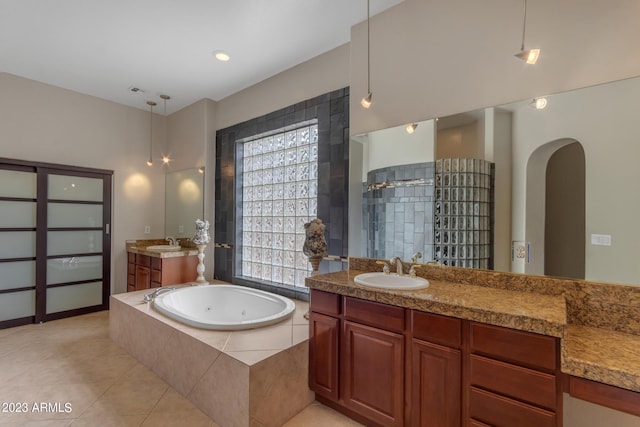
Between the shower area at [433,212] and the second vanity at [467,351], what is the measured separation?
0.16 meters

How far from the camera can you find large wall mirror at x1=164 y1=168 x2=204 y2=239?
4.24m

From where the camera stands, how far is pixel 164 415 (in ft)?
6.62

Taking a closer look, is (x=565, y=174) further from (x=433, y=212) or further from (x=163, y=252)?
(x=163, y=252)

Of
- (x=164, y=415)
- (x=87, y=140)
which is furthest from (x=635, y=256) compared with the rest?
(x=87, y=140)

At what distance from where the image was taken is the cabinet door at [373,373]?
5.61 feet

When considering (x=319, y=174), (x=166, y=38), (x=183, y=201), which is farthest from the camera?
(x=183, y=201)

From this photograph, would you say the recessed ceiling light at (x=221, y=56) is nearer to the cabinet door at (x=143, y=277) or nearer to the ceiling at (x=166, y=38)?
the ceiling at (x=166, y=38)

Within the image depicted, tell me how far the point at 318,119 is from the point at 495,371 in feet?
8.19

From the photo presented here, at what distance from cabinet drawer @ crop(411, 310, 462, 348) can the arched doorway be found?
646mm

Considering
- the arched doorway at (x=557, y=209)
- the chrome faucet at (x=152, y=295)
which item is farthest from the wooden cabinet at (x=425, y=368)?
the chrome faucet at (x=152, y=295)

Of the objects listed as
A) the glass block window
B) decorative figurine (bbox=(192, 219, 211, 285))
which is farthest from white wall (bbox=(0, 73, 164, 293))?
the glass block window

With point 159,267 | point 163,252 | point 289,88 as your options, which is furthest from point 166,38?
point 159,267

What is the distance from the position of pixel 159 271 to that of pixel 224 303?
40.7 inches

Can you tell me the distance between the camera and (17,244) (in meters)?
A: 3.59
